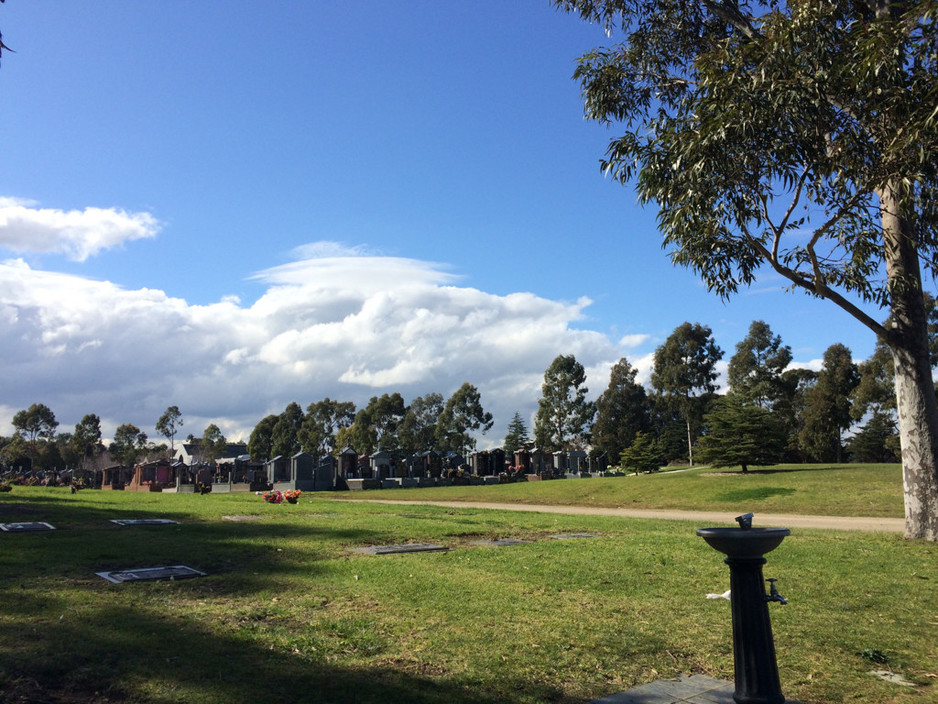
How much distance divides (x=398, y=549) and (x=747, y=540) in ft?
21.8

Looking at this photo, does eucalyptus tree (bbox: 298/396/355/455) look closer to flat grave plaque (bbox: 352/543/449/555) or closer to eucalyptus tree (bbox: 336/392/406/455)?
eucalyptus tree (bbox: 336/392/406/455)

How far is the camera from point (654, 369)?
65062mm

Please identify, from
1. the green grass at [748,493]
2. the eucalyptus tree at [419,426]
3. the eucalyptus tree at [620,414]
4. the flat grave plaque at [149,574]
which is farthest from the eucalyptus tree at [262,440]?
the flat grave plaque at [149,574]

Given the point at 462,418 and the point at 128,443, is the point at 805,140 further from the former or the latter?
the point at 128,443

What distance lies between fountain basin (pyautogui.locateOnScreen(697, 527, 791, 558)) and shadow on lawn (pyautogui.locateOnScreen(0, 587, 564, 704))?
4.33ft

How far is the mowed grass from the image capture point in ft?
13.3

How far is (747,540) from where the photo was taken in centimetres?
381

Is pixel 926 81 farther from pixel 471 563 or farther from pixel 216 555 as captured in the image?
pixel 216 555

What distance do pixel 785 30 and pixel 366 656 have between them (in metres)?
11.1

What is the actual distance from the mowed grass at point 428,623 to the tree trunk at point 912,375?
1.88 metres

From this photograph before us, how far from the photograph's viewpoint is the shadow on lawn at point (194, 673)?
12.3 feet

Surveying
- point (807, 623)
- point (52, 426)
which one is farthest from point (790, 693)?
point (52, 426)

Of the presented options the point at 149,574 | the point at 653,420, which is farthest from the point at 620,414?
the point at 149,574

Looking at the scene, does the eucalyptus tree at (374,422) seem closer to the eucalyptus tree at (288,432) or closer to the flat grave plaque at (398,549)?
the eucalyptus tree at (288,432)
